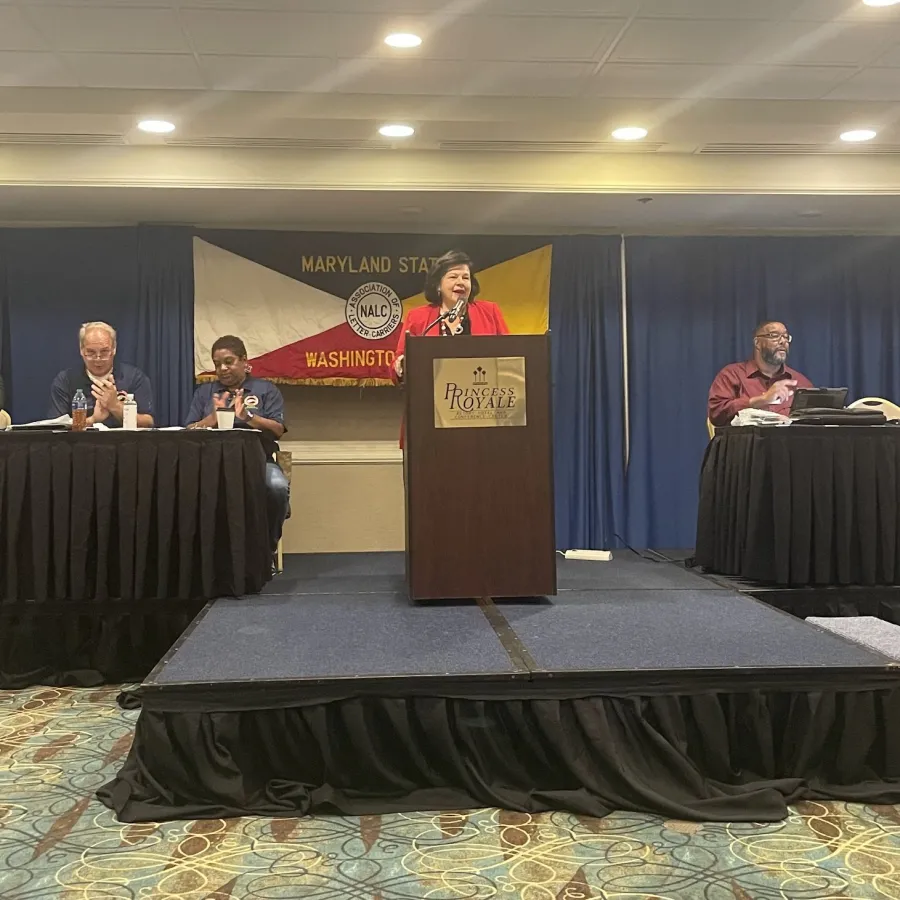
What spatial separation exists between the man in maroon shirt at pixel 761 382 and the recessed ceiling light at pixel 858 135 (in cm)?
98

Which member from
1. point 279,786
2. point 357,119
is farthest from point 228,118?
point 279,786

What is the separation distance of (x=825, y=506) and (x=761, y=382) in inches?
57.6

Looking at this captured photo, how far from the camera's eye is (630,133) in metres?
3.87

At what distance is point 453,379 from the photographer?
2457 mm

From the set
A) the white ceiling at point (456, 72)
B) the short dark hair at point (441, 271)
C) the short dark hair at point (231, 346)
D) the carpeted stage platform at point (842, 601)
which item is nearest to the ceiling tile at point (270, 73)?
the white ceiling at point (456, 72)

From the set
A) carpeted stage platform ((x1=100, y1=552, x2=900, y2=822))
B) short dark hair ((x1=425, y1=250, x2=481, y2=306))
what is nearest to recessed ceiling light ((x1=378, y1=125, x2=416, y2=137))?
short dark hair ((x1=425, y1=250, x2=481, y2=306))

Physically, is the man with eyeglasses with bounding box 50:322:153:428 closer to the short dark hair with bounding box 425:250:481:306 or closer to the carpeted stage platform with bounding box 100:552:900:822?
the short dark hair with bounding box 425:250:481:306

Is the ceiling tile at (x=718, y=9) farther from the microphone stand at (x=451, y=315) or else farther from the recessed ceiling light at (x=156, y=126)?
the recessed ceiling light at (x=156, y=126)

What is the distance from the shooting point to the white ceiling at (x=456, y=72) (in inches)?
103

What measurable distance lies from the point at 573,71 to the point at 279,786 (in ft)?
8.57

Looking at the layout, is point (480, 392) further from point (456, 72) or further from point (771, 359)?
point (771, 359)

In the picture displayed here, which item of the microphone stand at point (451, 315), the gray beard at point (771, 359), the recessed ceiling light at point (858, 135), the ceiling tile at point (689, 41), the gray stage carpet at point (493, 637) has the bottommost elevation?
the gray stage carpet at point (493, 637)

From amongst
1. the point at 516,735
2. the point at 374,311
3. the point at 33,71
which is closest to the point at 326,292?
the point at 374,311

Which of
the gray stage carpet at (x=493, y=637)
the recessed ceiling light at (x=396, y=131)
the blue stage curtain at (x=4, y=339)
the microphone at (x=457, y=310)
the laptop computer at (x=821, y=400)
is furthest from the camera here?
the blue stage curtain at (x=4, y=339)
